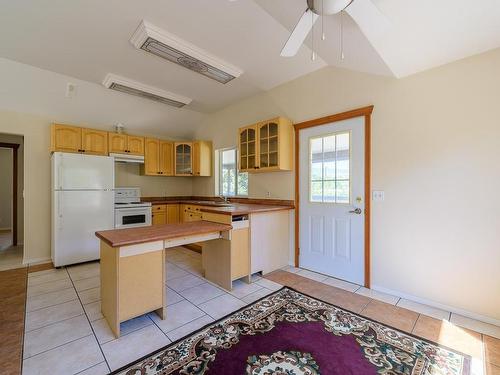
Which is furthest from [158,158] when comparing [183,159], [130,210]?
[130,210]

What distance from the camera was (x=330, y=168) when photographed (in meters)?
3.10

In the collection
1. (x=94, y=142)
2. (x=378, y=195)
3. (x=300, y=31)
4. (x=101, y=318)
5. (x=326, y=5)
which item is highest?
(x=326, y=5)

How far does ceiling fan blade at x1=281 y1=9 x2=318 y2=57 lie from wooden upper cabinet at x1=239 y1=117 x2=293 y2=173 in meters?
1.52

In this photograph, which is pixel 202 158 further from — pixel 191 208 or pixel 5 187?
pixel 5 187

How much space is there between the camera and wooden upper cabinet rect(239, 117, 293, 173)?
335 centimetres

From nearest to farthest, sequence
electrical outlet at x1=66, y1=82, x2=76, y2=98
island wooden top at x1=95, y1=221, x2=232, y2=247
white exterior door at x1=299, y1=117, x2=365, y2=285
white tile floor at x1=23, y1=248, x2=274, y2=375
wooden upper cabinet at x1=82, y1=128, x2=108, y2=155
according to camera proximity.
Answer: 1. white tile floor at x1=23, y1=248, x2=274, y2=375
2. island wooden top at x1=95, y1=221, x2=232, y2=247
3. white exterior door at x1=299, y1=117, x2=365, y2=285
4. electrical outlet at x1=66, y1=82, x2=76, y2=98
5. wooden upper cabinet at x1=82, y1=128, x2=108, y2=155

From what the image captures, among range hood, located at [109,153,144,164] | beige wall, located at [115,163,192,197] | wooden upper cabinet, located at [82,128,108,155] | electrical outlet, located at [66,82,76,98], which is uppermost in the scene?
electrical outlet, located at [66,82,76,98]

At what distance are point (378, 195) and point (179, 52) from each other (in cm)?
287

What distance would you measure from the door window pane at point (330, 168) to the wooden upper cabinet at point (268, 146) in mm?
365

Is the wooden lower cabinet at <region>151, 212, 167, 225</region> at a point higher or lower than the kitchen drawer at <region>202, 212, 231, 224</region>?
lower

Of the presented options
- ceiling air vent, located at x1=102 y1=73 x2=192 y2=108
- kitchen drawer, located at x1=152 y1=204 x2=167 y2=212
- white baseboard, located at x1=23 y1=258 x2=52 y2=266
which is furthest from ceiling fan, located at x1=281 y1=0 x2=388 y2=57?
white baseboard, located at x1=23 y1=258 x2=52 y2=266

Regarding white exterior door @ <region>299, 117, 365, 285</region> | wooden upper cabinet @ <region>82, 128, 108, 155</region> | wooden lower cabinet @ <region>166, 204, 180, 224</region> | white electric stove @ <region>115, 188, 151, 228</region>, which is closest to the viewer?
white exterior door @ <region>299, 117, 365, 285</region>

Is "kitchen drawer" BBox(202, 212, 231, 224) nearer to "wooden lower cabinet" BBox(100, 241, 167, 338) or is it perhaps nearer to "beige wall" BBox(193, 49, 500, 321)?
"wooden lower cabinet" BBox(100, 241, 167, 338)

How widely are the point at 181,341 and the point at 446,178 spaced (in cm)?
285
